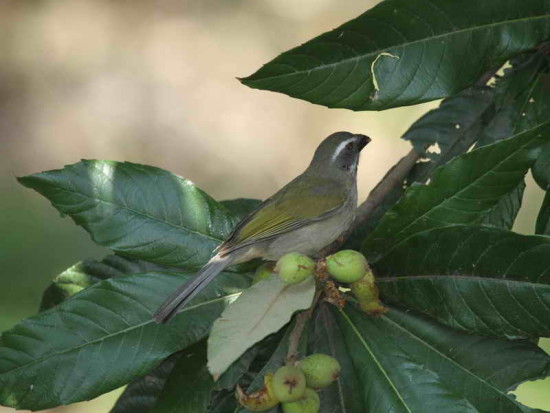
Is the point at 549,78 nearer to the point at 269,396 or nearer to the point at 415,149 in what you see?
the point at 415,149

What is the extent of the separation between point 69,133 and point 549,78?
6.66 m

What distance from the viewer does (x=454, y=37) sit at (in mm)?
2512

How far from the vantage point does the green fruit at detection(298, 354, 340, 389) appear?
6.54ft

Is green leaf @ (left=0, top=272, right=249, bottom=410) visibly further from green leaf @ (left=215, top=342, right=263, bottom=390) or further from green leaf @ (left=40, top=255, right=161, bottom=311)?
green leaf @ (left=40, top=255, right=161, bottom=311)

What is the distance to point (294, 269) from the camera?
207cm

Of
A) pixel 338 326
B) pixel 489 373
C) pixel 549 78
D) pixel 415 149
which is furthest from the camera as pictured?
pixel 415 149

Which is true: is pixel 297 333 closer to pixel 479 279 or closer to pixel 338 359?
pixel 338 359

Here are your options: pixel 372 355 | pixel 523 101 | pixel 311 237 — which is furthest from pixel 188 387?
pixel 523 101

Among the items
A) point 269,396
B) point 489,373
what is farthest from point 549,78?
point 269,396

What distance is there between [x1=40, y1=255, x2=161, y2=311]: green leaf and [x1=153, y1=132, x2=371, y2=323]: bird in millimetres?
386

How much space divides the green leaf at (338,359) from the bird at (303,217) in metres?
0.35

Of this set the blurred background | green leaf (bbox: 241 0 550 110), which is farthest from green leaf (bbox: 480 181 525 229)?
the blurred background

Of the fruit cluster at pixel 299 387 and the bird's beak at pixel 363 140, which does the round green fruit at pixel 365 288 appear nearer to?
the fruit cluster at pixel 299 387

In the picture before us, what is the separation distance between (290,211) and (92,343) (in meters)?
1.18
